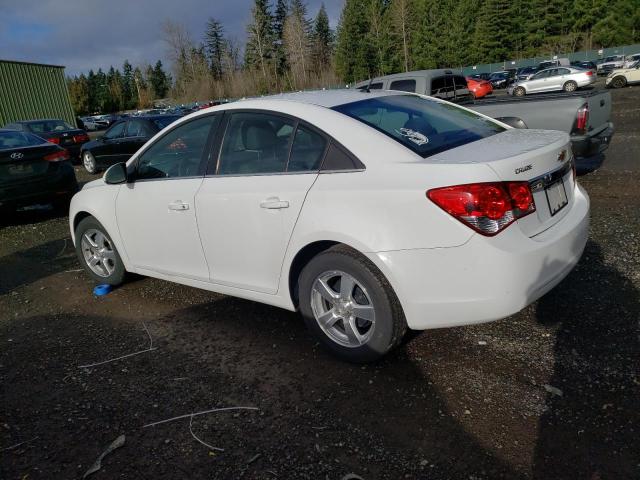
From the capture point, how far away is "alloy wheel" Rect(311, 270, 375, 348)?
9.84 ft

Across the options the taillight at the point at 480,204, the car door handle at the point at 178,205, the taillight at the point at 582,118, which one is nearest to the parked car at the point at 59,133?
the car door handle at the point at 178,205

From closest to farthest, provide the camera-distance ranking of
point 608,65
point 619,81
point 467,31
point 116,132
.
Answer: point 116,132, point 619,81, point 608,65, point 467,31

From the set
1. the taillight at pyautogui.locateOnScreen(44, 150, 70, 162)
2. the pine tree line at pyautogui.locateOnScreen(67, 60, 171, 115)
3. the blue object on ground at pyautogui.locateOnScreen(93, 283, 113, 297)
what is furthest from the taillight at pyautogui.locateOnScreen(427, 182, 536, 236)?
the pine tree line at pyautogui.locateOnScreen(67, 60, 171, 115)

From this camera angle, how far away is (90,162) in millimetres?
14070

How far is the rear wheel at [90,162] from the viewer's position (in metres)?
13.9

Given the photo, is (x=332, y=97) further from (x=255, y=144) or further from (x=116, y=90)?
(x=116, y=90)

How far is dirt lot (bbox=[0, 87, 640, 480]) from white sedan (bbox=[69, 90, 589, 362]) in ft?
1.16

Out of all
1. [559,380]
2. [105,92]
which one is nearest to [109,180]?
[559,380]

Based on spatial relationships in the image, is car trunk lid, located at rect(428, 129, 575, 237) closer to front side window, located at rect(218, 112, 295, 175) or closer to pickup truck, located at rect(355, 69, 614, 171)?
front side window, located at rect(218, 112, 295, 175)

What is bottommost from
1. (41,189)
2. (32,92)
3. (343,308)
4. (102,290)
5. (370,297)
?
(102,290)

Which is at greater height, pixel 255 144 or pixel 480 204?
pixel 255 144

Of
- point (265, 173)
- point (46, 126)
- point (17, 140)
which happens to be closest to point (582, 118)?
point (265, 173)

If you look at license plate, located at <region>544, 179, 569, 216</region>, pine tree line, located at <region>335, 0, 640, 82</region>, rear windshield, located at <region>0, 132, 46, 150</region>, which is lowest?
license plate, located at <region>544, 179, 569, 216</region>

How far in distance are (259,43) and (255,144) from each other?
78.4m
